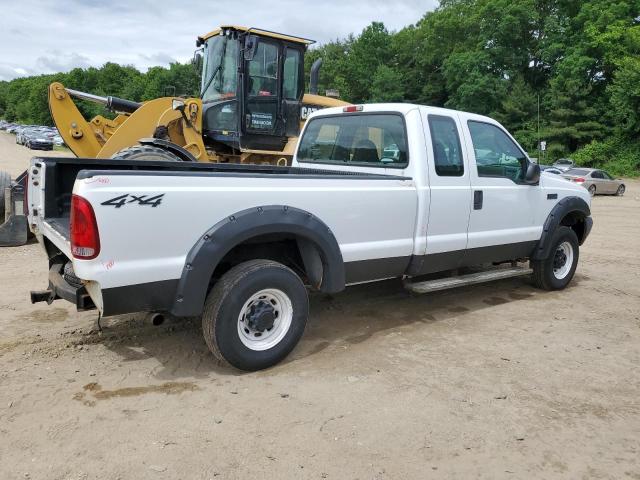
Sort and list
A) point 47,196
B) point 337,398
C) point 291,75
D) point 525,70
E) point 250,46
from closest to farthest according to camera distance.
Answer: point 337,398 < point 47,196 < point 250,46 < point 291,75 < point 525,70

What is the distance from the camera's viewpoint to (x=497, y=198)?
18.5 feet

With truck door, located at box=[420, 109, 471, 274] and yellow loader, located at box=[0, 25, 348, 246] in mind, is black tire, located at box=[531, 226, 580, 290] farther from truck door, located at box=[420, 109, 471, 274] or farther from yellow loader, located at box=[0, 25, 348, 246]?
yellow loader, located at box=[0, 25, 348, 246]

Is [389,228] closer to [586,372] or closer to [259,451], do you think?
[586,372]

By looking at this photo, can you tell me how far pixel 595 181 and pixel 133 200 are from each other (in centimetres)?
2569

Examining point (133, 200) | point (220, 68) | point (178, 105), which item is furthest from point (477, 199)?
point (220, 68)

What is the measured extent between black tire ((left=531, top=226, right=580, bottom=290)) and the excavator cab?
16.5ft

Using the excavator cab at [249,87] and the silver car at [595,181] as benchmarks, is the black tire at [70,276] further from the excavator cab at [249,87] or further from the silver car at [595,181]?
the silver car at [595,181]

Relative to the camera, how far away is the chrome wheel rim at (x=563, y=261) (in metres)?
6.76

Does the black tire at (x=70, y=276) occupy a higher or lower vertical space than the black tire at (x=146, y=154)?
lower

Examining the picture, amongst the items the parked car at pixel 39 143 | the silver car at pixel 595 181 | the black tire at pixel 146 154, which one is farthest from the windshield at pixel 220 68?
the parked car at pixel 39 143

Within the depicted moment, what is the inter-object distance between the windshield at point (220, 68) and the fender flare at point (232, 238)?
18.5ft

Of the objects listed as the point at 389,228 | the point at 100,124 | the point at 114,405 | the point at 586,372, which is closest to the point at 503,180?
the point at 389,228

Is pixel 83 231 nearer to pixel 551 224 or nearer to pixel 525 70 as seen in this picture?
pixel 551 224

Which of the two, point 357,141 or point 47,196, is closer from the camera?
point 47,196
